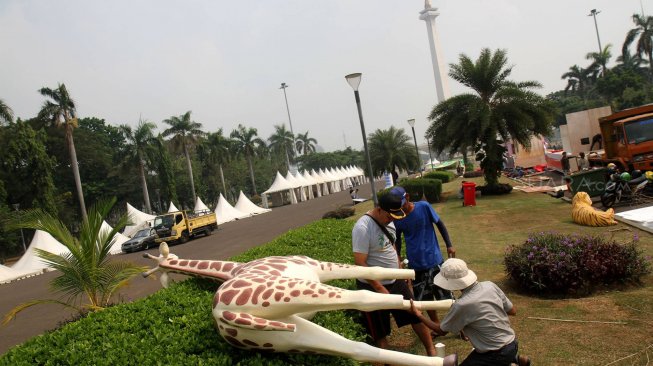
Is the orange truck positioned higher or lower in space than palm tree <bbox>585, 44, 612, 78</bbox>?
lower

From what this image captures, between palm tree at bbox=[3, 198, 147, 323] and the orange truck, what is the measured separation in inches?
567

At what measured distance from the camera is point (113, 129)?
60.1 m

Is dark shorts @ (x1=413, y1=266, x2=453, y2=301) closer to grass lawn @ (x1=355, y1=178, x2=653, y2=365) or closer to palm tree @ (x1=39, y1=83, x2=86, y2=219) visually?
grass lawn @ (x1=355, y1=178, x2=653, y2=365)

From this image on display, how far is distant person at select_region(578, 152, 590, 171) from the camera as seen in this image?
19472 millimetres

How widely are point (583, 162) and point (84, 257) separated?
66.2 feet

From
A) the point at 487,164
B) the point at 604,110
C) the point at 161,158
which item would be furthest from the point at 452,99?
the point at 161,158

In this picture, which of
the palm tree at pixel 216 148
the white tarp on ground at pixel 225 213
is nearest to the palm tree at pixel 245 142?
the palm tree at pixel 216 148

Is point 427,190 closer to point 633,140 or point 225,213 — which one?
point 633,140

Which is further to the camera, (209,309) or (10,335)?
(10,335)

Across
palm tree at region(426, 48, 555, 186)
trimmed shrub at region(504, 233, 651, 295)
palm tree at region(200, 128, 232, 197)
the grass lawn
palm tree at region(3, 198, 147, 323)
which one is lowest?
the grass lawn

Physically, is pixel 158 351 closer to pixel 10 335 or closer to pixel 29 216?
pixel 29 216

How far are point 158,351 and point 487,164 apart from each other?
62.3 ft

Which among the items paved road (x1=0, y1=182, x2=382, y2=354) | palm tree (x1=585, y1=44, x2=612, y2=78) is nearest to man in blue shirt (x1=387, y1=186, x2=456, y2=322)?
paved road (x1=0, y1=182, x2=382, y2=354)

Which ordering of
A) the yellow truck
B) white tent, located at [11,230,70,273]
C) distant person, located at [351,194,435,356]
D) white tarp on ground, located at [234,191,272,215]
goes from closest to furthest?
distant person, located at [351,194,435,356]
white tent, located at [11,230,70,273]
the yellow truck
white tarp on ground, located at [234,191,272,215]
